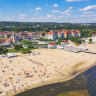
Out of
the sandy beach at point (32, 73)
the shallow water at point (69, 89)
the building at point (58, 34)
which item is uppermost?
the building at point (58, 34)

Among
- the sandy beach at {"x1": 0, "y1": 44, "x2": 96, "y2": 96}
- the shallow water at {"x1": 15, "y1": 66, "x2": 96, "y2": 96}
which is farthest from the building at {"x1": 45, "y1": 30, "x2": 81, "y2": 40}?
the shallow water at {"x1": 15, "y1": 66, "x2": 96, "y2": 96}

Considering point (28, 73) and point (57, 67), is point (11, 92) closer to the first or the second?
point (28, 73)

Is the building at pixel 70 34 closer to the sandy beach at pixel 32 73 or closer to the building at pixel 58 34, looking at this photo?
the building at pixel 58 34

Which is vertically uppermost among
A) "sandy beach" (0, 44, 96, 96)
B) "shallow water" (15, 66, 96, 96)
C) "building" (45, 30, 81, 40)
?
"building" (45, 30, 81, 40)

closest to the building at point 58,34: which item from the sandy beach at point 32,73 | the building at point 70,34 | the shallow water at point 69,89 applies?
the building at point 70,34

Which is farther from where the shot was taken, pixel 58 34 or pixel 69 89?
pixel 58 34

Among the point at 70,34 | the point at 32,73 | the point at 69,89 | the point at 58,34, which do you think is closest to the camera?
the point at 69,89

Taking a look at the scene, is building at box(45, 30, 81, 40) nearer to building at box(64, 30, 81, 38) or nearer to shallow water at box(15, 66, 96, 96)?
building at box(64, 30, 81, 38)

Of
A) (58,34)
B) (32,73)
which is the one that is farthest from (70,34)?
(32,73)

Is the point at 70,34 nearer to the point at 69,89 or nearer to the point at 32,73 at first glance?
the point at 32,73
